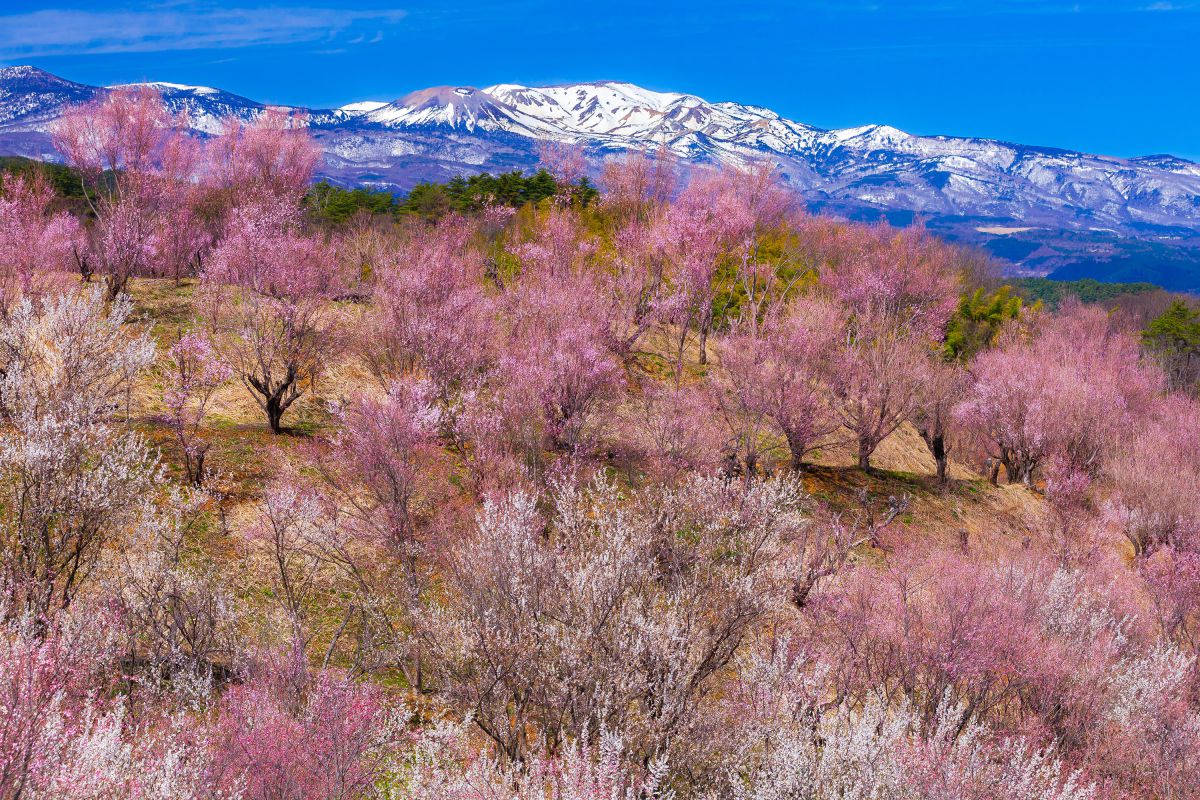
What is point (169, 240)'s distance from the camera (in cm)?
3250

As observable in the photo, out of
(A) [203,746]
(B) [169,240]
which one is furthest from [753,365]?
(B) [169,240]

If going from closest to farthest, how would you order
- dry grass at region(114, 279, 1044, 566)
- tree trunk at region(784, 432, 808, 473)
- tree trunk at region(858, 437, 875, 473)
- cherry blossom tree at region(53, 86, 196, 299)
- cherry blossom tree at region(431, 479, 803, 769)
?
cherry blossom tree at region(431, 479, 803, 769)
dry grass at region(114, 279, 1044, 566)
cherry blossom tree at region(53, 86, 196, 299)
tree trunk at region(784, 432, 808, 473)
tree trunk at region(858, 437, 875, 473)

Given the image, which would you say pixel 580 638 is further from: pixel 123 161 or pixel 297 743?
pixel 123 161

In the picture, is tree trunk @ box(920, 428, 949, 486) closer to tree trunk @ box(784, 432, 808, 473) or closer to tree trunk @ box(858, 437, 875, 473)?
tree trunk @ box(858, 437, 875, 473)

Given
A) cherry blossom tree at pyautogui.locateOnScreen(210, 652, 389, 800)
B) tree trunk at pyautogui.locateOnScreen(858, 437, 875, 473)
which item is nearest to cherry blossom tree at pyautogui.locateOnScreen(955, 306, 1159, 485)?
tree trunk at pyautogui.locateOnScreen(858, 437, 875, 473)

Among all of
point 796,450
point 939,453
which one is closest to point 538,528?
point 796,450

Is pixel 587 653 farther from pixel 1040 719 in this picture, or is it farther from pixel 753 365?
pixel 753 365

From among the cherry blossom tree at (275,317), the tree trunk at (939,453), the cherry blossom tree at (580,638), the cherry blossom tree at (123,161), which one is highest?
the cherry blossom tree at (123,161)

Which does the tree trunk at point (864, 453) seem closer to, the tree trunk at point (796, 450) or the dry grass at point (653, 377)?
the dry grass at point (653, 377)

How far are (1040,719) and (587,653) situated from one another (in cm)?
962

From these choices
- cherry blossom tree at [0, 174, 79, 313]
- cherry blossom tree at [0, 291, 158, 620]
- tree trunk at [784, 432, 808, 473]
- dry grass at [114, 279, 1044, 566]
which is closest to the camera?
cherry blossom tree at [0, 291, 158, 620]

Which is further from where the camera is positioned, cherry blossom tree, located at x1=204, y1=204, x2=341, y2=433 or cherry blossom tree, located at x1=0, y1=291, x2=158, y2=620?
cherry blossom tree, located at x1=204, y1=204, x2=341, y2=433

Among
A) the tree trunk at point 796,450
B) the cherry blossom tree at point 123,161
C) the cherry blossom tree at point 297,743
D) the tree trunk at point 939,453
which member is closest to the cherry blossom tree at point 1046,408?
the tree trunk at point 939,453

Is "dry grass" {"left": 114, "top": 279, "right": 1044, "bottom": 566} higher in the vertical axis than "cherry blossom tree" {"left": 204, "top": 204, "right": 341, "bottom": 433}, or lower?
lower
